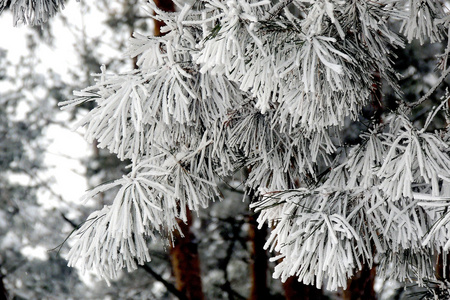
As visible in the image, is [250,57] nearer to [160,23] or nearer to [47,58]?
[160,23]

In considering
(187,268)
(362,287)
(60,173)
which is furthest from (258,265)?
(60,173)

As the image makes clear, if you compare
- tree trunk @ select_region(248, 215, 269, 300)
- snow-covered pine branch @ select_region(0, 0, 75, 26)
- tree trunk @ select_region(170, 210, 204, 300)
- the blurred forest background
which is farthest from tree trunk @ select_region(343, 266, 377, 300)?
snow-covered pine branch @ select_region(0, 0, 75, 26)

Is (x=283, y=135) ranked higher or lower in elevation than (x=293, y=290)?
higher

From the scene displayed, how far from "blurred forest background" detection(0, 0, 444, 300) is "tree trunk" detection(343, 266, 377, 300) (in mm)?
1817

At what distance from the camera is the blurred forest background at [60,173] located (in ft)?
21.8

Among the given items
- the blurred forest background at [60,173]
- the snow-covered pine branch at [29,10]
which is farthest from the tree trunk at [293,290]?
the snow-covered pine branch at [29,10]

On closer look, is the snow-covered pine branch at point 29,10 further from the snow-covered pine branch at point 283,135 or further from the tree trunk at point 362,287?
the tree trunk at point 362,287

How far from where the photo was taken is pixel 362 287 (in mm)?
4488

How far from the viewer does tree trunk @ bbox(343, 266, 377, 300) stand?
14.6ft

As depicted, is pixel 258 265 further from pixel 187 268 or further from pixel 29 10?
pixel 29 10

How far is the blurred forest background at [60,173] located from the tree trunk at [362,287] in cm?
182

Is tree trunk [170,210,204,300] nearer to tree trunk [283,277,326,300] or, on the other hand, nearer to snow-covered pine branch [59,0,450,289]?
tree trunk [283,277,326,300]

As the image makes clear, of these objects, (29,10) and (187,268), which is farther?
(187,268)

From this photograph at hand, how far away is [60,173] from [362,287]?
473 centimetres
